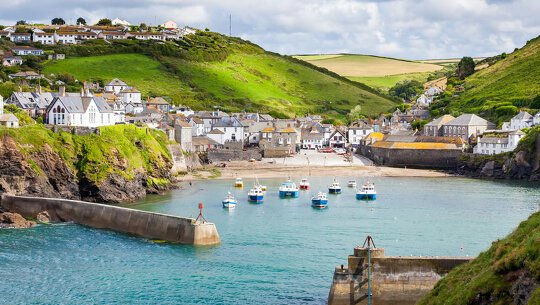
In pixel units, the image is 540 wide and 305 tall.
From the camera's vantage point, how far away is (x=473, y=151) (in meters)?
112

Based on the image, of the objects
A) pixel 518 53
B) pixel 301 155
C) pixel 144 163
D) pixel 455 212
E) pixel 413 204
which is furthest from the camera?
pixel 518 53

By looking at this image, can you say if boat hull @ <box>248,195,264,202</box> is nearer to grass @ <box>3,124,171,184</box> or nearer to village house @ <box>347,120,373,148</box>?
grass @ <box>3,124,171,184</box>

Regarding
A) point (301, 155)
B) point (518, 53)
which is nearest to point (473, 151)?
point (301, 155)

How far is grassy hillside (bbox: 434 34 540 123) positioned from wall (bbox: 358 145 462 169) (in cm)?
1917

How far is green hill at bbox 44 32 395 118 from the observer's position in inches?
6309

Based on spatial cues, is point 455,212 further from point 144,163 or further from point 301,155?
point 301,155

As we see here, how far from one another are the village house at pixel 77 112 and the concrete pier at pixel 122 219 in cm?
2159

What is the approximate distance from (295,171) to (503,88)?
197 ft

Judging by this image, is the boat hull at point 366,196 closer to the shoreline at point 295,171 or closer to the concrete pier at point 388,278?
the shoreline at point 295,171

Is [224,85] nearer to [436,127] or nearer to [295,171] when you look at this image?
[436,127]

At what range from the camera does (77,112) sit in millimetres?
88562

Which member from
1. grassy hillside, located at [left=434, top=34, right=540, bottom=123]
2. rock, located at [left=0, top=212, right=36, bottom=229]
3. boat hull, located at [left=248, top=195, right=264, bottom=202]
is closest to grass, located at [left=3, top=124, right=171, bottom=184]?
rock, located at [left=0, top=212, right=36, bottom=229]

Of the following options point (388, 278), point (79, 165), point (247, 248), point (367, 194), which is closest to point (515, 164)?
point (367, 194)

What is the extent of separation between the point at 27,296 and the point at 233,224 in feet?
76.1
